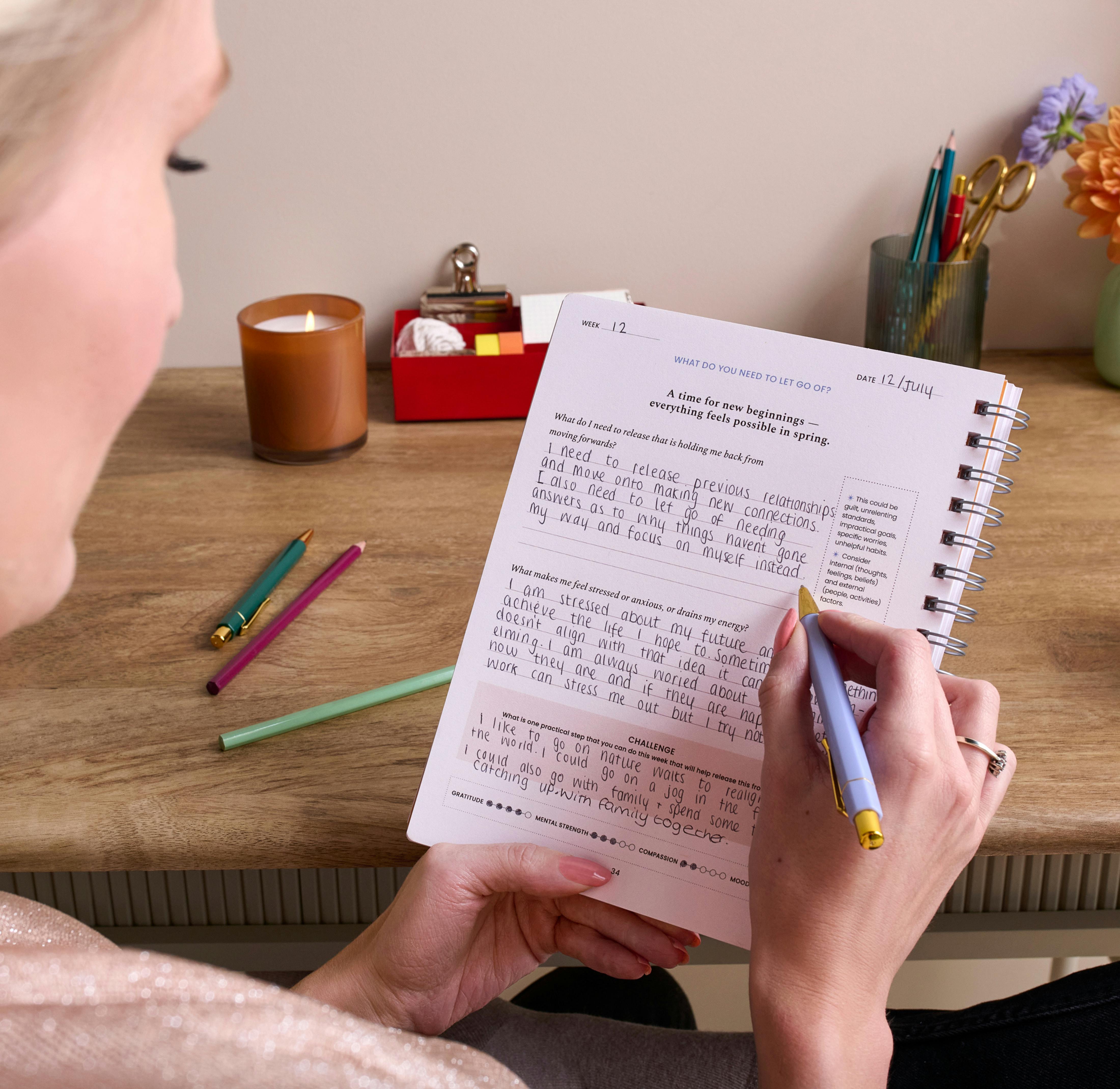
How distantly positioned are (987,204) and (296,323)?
70 centimetres

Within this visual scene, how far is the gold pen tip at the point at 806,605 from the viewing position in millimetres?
554

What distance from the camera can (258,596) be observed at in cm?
79

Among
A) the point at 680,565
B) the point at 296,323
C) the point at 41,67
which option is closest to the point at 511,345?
the point at 296,323

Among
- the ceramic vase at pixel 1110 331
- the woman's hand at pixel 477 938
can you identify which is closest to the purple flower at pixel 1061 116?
the ceramic vase at pixel 1110 331

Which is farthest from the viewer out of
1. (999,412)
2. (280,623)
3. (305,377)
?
(305,377)

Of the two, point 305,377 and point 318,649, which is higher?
point 305,377

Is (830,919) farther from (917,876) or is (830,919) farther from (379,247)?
(379,247)

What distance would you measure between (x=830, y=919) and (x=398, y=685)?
34 centimetres

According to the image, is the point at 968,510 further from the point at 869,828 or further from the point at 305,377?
the point at 305,377

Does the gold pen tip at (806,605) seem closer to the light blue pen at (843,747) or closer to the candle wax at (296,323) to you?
the light blue pen at (843,747)

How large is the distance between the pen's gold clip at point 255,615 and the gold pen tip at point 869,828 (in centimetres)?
49

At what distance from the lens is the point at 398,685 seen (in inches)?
27.6

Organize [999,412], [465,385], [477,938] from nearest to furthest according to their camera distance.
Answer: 1. [999,412]
2. [477,938]
3. [465,385]

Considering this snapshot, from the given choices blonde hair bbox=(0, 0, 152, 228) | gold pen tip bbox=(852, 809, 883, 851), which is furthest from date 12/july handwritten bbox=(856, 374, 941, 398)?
blonde hair bbox=(0, 0, 152, 228)
